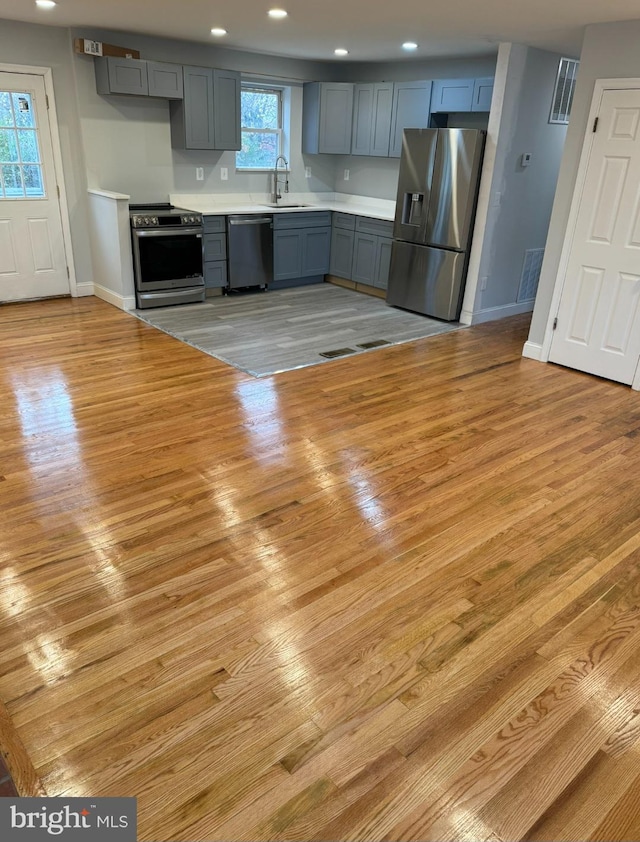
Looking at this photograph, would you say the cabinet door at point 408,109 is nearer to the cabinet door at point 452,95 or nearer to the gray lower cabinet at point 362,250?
the cabinet door at point 452,95

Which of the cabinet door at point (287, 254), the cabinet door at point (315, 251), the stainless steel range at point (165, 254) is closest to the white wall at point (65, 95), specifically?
the stainless steel range at point (165, 254)

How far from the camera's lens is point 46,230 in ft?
19.1

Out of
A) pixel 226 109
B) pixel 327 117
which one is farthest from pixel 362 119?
pixel 226 109

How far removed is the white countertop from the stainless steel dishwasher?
0.11 metres

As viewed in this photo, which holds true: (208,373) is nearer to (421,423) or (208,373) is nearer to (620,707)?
(421,423)

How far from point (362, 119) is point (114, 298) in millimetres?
3388

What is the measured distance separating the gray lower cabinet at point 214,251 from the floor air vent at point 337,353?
6.47ft

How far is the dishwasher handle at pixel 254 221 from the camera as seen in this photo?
611 centimetres

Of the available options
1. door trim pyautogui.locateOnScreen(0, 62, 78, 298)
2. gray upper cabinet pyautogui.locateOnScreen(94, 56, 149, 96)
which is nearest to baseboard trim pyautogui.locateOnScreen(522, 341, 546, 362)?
gray upper cabinet pyautogui.locateOnScreen(94, 56, 149, 96)

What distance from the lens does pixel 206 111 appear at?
19.5 feet

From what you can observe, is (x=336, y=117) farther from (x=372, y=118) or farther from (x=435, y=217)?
(x=435, y=217)

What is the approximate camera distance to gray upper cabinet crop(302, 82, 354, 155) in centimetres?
667

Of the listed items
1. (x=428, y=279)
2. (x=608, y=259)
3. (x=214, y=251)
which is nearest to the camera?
(x=608, y=259)

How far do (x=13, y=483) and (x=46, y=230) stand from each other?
12.6ft
